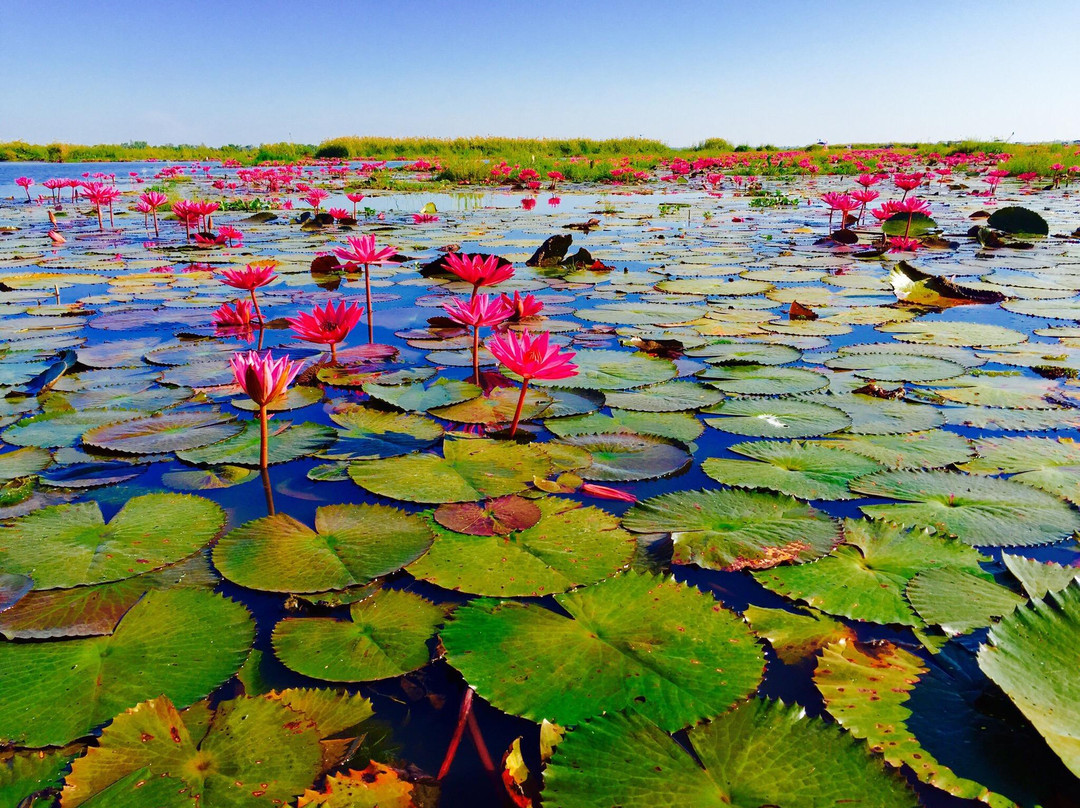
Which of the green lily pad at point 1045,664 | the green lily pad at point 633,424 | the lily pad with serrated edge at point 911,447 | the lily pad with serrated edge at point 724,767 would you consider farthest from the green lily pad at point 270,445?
the green lily pad at point 1045,664

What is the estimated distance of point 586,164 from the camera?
64.8 ft

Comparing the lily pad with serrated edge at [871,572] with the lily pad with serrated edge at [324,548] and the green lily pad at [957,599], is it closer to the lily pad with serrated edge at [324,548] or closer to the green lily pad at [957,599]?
the green lily pad at [957,599]

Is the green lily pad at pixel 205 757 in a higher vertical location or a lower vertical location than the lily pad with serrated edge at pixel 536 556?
lower

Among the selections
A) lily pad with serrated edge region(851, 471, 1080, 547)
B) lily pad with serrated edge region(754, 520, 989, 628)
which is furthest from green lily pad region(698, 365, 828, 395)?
lily pad with serrated edge region(754, 520, 989, 628)

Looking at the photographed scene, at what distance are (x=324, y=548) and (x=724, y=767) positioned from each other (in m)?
0.85

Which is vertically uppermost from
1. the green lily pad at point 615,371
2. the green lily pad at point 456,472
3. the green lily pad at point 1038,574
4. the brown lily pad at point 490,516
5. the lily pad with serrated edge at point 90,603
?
the green lily pad at point 615,371

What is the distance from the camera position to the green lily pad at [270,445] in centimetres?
167

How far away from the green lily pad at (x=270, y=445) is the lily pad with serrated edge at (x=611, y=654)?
86 centimetres

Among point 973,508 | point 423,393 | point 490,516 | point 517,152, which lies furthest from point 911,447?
point 517,152

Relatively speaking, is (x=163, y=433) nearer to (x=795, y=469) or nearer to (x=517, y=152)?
(x=795, y=469)

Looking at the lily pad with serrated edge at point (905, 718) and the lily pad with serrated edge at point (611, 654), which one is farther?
the lily pad with serrated edge at point (611, 654)

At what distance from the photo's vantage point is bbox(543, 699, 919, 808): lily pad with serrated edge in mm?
737

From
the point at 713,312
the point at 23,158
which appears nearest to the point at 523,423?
the point at 713,312

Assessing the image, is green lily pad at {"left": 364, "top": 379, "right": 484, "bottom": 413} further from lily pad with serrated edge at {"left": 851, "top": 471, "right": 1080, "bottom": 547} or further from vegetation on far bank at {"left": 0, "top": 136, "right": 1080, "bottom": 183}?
vegetation on far bank at {"left": 0, "top": 136, "right": 1080, "bottom": 183}
